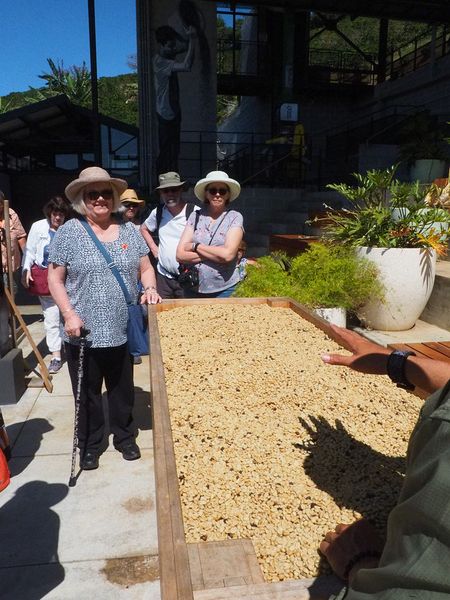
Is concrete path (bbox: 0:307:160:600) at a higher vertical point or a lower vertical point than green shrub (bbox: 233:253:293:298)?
lower

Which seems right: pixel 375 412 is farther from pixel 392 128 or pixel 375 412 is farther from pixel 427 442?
pixel 392 128

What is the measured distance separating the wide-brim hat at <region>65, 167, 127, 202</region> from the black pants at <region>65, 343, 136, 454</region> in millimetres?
921

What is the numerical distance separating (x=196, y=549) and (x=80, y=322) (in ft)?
5.44

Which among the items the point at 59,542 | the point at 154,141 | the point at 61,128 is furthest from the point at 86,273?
the point at 61,128

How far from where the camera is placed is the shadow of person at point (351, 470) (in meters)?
1.72

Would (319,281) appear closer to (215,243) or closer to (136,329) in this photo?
(215,243)

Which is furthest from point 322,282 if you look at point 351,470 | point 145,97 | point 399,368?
point 145,97

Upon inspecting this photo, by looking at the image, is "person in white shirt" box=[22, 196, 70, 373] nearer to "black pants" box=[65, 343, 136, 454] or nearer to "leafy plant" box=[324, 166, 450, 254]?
"black pants" box=[65, 343, 136, 454]

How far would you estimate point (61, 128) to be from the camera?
15.3 metres

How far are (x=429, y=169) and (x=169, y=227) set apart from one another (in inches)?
258

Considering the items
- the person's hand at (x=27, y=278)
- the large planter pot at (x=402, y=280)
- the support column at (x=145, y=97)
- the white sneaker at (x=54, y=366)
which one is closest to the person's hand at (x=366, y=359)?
the large planter pot at (x=402, y=280)

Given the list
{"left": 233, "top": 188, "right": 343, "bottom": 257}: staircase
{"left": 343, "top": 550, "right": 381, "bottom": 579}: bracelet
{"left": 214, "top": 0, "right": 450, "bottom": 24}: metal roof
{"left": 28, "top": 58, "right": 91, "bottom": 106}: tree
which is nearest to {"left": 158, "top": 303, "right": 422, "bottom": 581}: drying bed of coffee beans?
{"left": 343, "top": 550, "right": 381, "bottom": 579}: bracelet

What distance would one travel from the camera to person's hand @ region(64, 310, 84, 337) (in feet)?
9.05

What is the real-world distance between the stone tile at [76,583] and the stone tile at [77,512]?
52mm
